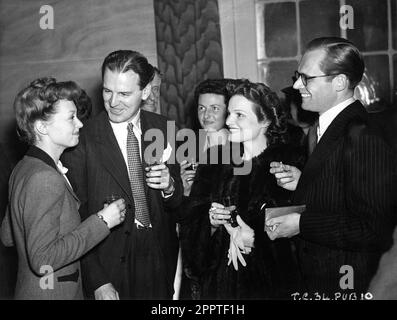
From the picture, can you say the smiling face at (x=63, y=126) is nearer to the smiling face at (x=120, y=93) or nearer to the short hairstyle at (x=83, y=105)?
the short hairstyle at (x=83, y=105)

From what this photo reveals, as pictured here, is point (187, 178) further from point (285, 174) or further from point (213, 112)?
point (285, 174)

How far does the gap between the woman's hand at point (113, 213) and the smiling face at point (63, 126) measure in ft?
1.03

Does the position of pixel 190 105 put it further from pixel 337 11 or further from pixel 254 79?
pixel 337 11

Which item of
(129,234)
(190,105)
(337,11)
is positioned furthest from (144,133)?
(337,11)

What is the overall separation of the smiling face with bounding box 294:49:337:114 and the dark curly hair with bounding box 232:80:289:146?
0.20m

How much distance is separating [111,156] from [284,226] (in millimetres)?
859

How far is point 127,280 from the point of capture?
8.22 ft

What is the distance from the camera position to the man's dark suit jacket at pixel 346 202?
6.59 feet

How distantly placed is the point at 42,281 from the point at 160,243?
66 cm

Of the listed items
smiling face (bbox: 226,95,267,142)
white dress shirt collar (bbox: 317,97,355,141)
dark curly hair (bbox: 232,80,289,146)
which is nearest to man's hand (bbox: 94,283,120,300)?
smiling face (bbox: 226,95,267,142)

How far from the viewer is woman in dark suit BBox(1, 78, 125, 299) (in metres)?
1.99

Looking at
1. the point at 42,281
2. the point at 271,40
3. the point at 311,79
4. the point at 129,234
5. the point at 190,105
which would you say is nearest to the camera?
the point at 42,281

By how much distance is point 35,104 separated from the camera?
7.05 feet

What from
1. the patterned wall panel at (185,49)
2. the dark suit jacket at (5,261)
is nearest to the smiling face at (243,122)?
the patterned wall panel at (185,49)
